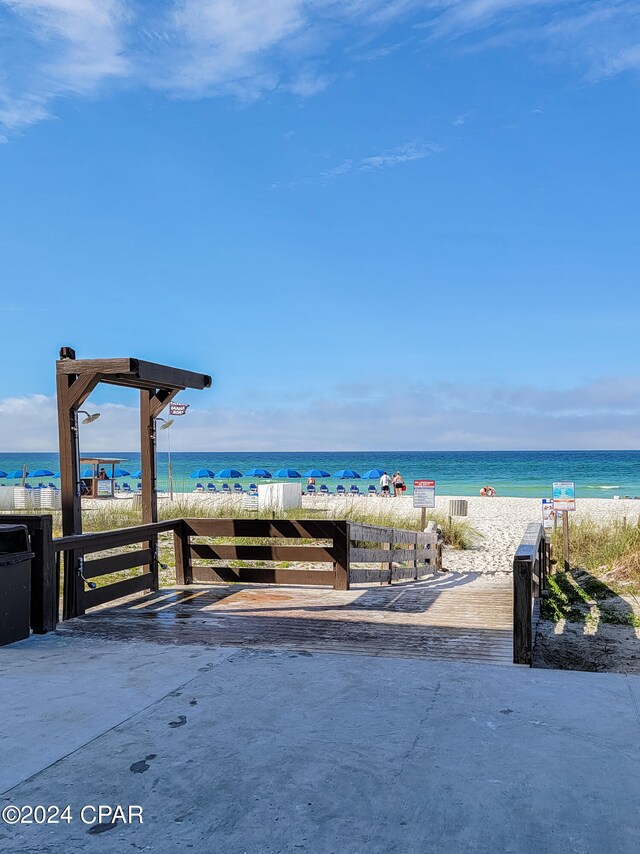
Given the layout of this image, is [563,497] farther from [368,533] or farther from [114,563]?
[114,563]

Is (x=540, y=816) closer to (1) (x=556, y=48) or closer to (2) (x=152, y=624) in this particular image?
(2) (x=152, y=624)

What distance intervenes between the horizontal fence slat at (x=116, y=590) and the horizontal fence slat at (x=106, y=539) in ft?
1.42

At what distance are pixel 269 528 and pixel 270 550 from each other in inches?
12.4

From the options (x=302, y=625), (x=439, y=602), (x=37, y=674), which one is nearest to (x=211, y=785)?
(x=37, y=674)

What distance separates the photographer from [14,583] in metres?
5.62

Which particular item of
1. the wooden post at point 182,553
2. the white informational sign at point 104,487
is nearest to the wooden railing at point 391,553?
the wooden post at point 182,553

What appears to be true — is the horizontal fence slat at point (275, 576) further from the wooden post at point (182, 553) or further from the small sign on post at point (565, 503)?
the small sign on post at point (565, 503)

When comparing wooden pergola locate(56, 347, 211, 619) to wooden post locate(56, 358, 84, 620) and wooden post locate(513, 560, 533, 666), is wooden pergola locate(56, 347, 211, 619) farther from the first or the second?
wooden post locate(513, 560, 533, 666)

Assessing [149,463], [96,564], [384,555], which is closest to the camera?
[96,564]

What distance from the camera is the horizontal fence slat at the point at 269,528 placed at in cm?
858

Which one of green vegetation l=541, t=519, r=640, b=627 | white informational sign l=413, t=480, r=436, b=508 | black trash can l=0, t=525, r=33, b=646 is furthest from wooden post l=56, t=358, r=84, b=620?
white informational sign l=413, t=480, r=436, b=508

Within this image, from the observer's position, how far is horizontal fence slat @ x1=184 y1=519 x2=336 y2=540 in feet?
28.1

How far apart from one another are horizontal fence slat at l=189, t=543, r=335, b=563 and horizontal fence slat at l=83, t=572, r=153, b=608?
89 cm

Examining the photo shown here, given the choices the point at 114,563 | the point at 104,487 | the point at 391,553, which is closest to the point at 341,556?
the point at 391,553
